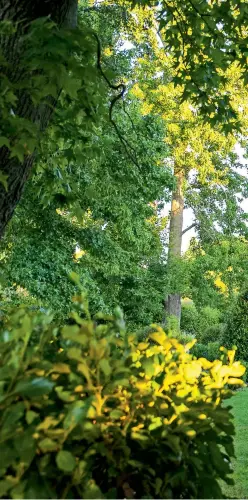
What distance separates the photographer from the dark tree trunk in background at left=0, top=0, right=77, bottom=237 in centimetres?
333

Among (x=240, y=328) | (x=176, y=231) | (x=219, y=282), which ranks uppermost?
(x=176, y=231)

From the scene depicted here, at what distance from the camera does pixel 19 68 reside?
3332 mm

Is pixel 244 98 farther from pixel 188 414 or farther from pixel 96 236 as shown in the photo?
pixel 188 414

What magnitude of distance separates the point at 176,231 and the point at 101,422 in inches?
844

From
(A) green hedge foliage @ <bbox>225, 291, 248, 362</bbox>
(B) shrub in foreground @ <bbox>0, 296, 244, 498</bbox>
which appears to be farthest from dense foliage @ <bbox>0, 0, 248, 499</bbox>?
(A) green hedge foliage @ <bbox>225, 291, 248, 362</bbox>

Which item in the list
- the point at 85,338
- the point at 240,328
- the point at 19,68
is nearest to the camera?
the point at 85,338

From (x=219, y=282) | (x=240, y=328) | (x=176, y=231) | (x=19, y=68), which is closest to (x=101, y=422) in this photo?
(x=19, y=68)

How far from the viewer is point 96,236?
1417cm

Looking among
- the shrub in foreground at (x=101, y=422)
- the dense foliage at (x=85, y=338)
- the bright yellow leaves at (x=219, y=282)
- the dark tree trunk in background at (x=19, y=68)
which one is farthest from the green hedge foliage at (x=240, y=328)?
the shrub in foreground at (x=101, y=422)

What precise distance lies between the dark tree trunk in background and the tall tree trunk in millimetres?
17881

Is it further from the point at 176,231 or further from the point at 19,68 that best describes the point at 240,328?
the point at 19,68

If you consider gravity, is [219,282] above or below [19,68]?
above

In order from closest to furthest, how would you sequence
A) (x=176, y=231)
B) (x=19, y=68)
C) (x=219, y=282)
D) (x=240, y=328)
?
(x=19, y=68)
(x=240, y=328)
(x=176, y=231)
(x=219, y=282)

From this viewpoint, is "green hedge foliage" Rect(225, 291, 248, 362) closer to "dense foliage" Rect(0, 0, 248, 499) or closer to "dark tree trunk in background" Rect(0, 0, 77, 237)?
"dense foliage" Rect(0, 0, 248, 499)
